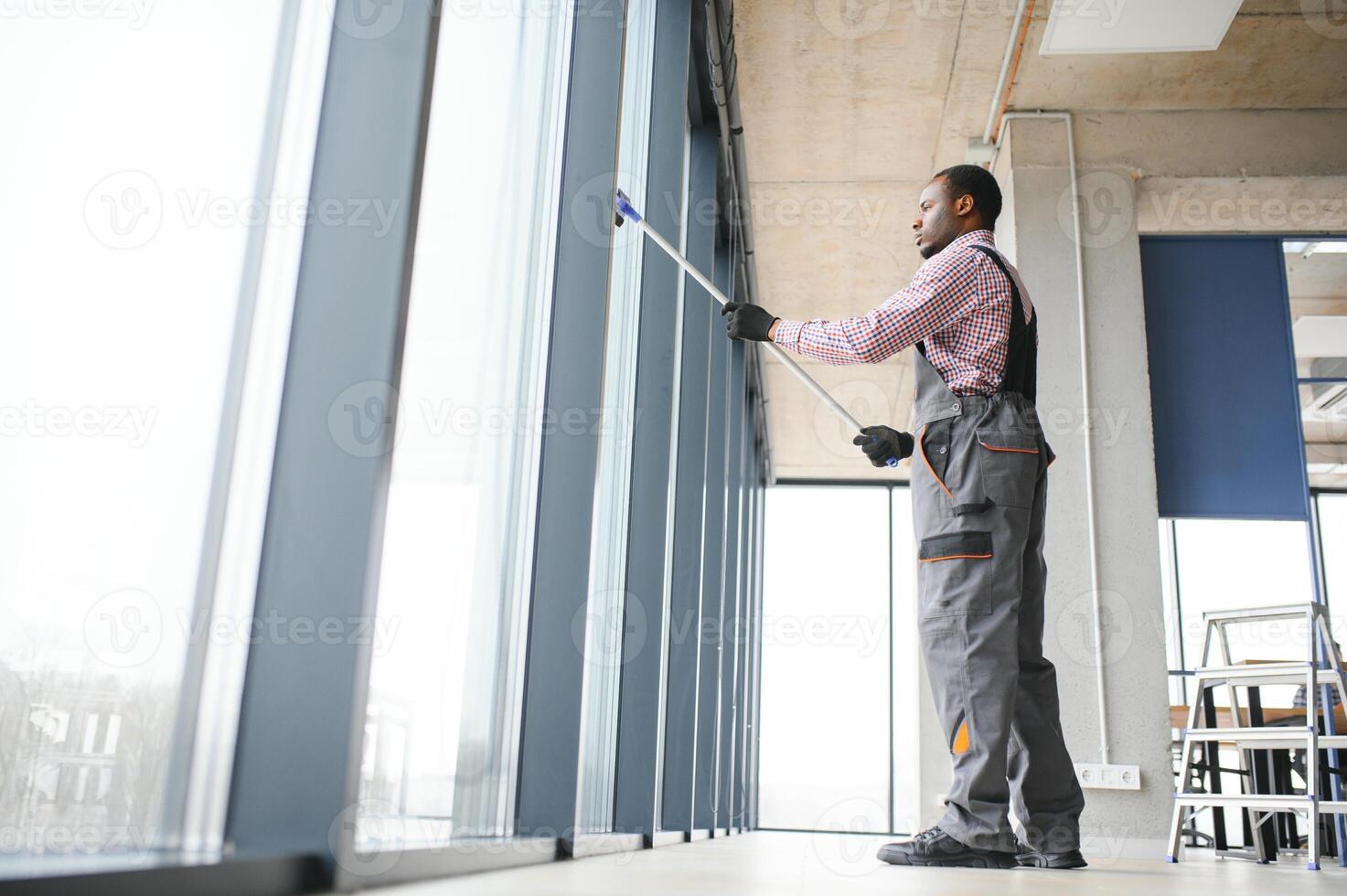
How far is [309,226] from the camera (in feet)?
3.48

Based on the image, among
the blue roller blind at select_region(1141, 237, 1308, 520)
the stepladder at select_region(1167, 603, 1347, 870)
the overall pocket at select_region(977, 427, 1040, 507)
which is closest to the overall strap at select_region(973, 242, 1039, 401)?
the overall pocket at select_region(977, 427, 1040, 507)

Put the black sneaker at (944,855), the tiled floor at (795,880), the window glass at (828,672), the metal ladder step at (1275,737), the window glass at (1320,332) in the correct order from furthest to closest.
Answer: the window glass at (828,672), the window glass at (1320,332), the metal ladder step at (1275,737), the black sneaker at (944,855), the tiled floor at (795,880)

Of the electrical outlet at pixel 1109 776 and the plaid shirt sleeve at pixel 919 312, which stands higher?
the plaid shirt sleeve at pixel 919 312

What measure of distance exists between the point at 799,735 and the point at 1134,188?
533 cm

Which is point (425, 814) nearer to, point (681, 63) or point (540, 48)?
point (540, 48)

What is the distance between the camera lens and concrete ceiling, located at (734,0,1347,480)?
3.80 metres

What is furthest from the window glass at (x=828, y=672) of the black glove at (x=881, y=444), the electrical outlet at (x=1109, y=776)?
the black glove at (x=881, y=444)

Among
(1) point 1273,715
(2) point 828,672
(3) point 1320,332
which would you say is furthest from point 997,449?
(2) point 828,672

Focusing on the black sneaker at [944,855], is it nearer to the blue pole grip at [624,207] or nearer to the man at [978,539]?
the man at [978,539]

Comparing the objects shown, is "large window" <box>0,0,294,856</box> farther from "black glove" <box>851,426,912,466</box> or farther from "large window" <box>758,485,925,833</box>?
"large window" <box>758,485,925,833</box>

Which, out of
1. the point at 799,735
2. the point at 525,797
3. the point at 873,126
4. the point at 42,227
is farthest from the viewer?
the point at 799,735

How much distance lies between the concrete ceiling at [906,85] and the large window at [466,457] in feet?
7.15

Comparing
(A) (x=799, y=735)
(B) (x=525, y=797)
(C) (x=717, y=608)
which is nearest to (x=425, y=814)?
(B) (x=525, y=797)

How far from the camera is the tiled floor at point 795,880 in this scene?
1114 millimetres
